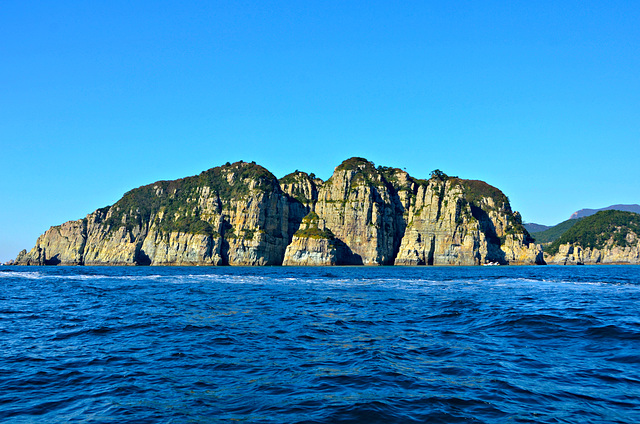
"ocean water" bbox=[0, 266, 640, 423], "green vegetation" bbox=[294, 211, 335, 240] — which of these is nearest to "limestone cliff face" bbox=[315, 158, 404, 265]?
"green vegetation" bbox=[294, 211, 335, 240]

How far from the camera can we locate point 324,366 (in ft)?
50.8

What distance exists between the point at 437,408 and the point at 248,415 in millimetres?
4988

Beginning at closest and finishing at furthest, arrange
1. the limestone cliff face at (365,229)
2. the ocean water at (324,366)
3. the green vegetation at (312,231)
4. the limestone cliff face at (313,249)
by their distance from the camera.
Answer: the ocean water at (324,366) < the limestone cliff face at (313,249) < the green vegetation at (312,231) < the limestone cliff face at (365,229)

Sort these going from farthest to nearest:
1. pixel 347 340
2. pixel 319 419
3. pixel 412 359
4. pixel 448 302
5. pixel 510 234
A: pixel 510 234 → pixel 448 302 → pixel 347 340 → pixel 412 359 → pixel 319 419

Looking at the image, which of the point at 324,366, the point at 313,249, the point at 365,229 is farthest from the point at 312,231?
the point at 324,366

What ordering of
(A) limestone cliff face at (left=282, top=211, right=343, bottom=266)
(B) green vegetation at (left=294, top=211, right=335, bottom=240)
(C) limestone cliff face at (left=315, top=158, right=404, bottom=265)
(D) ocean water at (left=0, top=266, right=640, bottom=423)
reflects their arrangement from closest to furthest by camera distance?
(D) ocean water at (left=0, top=266, right=640, bottom=423), (A) limestone cliff face at (left=282, top=211, right=343, bottom=266), (B) green vegetation at (left=294, top=211, right=335, bottom=240), (C) limestone cliff face at (left=315, top=158, right=404, bottom=265)

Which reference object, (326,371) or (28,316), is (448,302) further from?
(28,316)

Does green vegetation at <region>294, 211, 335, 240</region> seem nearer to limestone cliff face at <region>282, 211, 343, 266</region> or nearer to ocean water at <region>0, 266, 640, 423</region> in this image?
limestone cliff face at <region>282, 211, 343, 266</region>

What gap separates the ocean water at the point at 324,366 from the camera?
11.0m

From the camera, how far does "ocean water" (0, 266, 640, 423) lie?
1100 centimetres

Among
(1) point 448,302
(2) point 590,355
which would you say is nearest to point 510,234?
(1) point 448,302

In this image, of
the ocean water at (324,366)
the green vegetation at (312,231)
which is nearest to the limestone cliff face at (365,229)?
the green vegetation at (312,231)

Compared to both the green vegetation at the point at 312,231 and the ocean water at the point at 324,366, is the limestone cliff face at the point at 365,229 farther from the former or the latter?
the ocean water at the point at 324,366

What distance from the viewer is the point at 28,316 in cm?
2808
